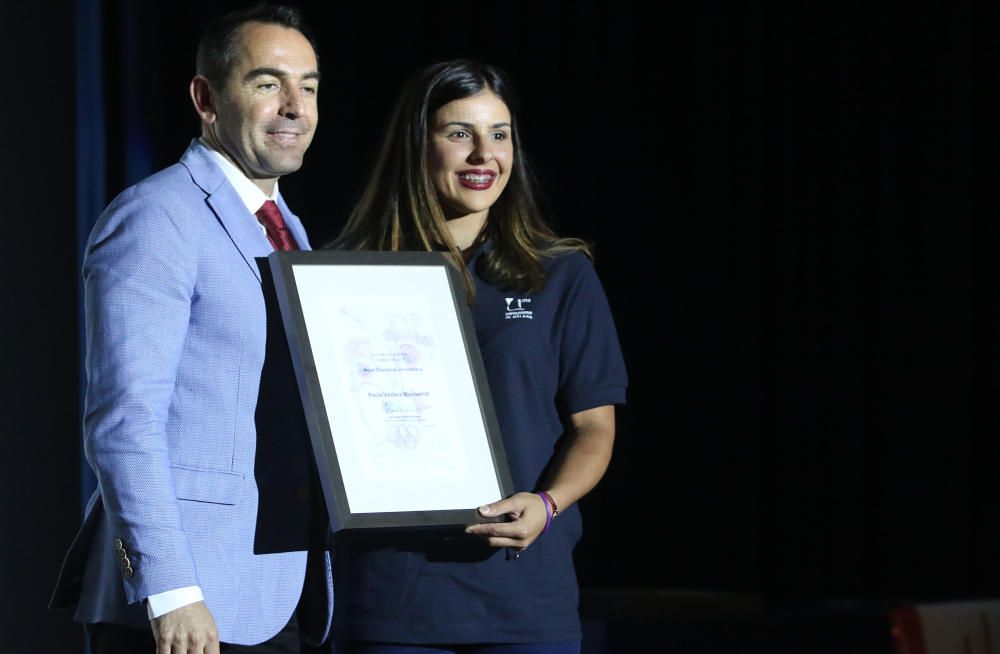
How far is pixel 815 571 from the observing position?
14.4 ft

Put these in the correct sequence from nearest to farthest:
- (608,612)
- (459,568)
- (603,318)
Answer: (459,568) → (603,318) → (608,612)

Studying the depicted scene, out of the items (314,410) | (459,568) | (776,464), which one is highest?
(314,410)

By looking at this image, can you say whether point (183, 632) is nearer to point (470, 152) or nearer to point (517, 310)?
point (517, 310)

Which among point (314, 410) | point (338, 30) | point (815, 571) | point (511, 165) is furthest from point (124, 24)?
point (815, 571)

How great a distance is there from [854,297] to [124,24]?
2345 mm

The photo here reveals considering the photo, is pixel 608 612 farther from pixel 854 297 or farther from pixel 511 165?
pixel 511 165

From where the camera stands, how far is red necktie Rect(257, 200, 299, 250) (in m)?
2.13

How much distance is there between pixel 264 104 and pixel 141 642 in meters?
0.80

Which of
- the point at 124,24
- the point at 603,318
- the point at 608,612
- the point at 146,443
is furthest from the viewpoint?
the point at 608,612

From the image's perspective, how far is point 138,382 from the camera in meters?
1.81

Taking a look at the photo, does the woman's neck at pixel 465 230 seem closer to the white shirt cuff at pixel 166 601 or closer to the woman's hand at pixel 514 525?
the woman's hand at pixel 514 525

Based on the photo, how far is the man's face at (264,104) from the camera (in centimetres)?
208

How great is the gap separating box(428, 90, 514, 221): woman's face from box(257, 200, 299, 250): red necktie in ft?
0.89

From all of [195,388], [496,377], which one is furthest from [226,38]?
[496,377]
